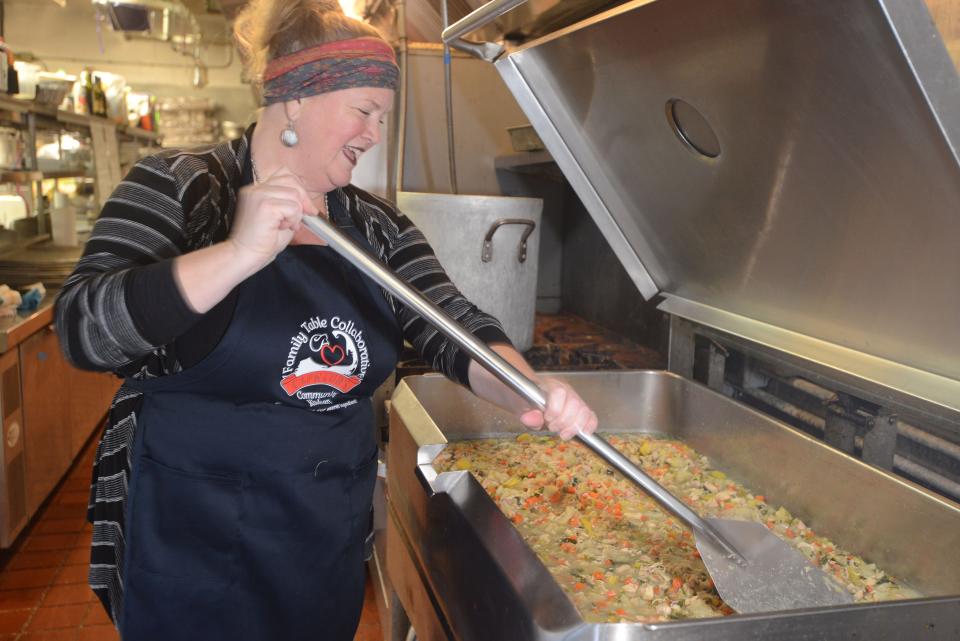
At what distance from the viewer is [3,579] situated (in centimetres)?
302

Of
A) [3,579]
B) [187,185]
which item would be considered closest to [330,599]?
[187,185]

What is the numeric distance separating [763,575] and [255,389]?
0.87m

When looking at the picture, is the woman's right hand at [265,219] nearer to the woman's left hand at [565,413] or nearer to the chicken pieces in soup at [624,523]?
the woman's left hand at [565,413]

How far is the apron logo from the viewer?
134cm

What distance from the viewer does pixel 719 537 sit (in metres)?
1.25

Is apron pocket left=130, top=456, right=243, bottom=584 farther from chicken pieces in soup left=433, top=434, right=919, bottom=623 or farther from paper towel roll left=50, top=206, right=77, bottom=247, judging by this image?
paper towel roll left=50, top=206, right=77, bottom=247

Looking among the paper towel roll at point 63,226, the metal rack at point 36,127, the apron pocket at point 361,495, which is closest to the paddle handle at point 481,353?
the apron pocket at point 361,495

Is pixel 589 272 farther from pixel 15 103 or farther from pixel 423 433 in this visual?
pixel 15 103

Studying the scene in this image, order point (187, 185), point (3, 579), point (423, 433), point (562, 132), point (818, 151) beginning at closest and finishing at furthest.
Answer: point (818, 151) → point (187, 185) → point (423, 433) → point (562, 132) → point (3, 579)

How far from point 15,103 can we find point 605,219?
2.98 m

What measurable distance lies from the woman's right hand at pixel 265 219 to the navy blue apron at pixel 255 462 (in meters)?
0.27

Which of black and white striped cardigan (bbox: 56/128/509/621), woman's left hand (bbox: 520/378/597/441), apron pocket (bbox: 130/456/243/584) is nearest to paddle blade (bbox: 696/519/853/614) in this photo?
woman's left hand (bbox: 520/378/597/441)

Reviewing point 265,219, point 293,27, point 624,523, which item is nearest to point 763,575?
point 624,523

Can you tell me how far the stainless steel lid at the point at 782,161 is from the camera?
97 cm
